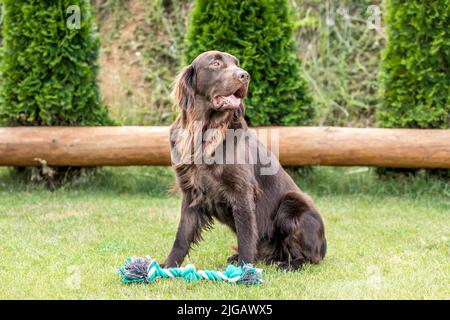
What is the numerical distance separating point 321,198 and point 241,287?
3.35 meters

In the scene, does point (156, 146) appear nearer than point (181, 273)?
No

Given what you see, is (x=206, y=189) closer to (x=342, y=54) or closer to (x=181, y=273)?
(x=181, y=273)

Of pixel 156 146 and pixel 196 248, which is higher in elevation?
pixel 156 146

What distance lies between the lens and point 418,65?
22.3 ft

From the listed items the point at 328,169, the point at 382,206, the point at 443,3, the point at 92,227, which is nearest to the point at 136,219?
the point at 92,227

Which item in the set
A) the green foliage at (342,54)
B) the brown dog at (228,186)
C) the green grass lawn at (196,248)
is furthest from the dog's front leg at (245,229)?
the green foliage at (342,54)

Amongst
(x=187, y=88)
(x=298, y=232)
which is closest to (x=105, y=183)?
(x=187, y=88)

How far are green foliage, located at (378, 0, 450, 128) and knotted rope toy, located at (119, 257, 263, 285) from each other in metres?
3.74

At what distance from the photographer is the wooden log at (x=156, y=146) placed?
6637mm

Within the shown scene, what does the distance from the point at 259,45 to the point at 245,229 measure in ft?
10.8

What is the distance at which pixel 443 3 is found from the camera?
6.64 m

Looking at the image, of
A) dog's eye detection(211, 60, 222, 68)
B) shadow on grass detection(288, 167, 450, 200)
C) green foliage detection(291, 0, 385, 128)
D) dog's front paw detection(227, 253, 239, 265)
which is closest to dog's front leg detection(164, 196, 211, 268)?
dog's front paw detection(227, 253, 239, 265)

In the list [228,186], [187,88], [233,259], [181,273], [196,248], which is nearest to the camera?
[181,273]

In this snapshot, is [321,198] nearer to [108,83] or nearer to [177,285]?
[177,285]
